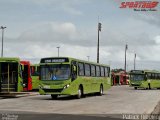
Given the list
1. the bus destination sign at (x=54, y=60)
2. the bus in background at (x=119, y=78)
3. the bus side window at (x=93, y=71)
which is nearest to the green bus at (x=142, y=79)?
the bus side window at (x=93, y=71)

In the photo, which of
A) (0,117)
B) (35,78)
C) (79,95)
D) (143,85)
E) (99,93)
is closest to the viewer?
(0,117)

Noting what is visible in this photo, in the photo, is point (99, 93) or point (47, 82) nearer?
point (47, 82)

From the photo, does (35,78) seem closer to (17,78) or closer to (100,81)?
(100,81)

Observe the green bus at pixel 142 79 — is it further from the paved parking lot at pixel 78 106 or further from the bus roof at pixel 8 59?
the paved parking lot at pixel 78 106

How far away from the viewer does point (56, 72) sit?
29.9 metres

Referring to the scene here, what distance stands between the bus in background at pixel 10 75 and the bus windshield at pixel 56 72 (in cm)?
227

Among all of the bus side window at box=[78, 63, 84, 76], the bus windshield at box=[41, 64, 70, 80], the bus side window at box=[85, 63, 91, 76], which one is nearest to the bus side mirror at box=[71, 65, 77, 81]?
the bus windshield at box=[41, 64, 70, 80]

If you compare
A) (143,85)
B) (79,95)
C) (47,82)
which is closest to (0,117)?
(47,82)

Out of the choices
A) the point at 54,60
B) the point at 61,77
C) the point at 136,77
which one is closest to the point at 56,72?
the point at 61,77

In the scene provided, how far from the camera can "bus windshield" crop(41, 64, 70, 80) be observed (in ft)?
97.6

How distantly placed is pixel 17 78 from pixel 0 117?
15148mm

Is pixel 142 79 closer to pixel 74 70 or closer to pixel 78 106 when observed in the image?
pixel 74 70

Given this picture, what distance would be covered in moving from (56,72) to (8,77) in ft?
11.4

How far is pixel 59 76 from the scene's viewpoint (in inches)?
1173
